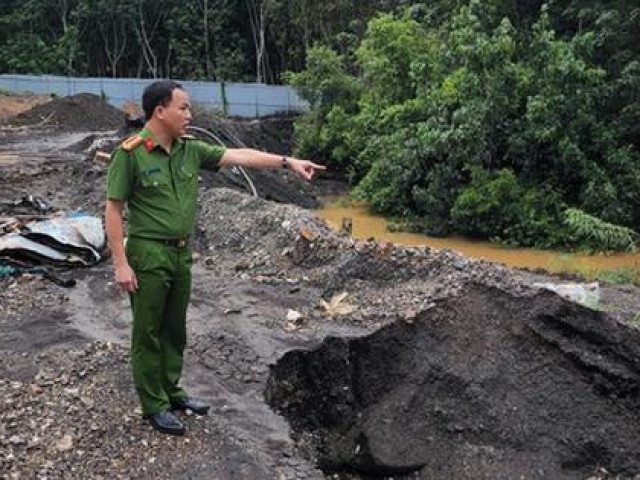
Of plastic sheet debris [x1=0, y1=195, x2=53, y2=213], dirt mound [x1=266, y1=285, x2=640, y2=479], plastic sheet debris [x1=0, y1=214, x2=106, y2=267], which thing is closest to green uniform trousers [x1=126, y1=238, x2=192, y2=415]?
dirt mound [x1=266, y1=285, x2=640, y2=479]

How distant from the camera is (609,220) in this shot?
16766 mm

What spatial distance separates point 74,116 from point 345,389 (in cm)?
3003

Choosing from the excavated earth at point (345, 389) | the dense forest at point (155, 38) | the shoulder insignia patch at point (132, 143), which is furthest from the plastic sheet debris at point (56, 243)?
the dense forest at point (155, 38)

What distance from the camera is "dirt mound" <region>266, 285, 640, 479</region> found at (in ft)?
17.9

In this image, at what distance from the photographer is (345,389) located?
242 inches

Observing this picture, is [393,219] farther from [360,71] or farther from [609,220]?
[360,71]

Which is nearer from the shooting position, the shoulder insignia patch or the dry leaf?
the shoulder insignia patch

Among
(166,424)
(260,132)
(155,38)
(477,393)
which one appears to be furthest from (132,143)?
(155,38)

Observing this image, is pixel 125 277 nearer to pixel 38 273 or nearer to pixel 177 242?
pixel 177 242

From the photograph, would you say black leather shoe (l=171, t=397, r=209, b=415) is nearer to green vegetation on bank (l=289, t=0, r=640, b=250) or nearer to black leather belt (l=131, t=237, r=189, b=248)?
black leather belt (l=131, t=237, r=189, b=248)

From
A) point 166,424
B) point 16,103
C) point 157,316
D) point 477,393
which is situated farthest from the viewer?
point 16,103

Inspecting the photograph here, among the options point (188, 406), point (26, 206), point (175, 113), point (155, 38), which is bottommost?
point (26, 206)

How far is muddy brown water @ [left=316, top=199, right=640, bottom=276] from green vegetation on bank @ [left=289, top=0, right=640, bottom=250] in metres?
0.32

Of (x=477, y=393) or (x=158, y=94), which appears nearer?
(x=158, y=94)
